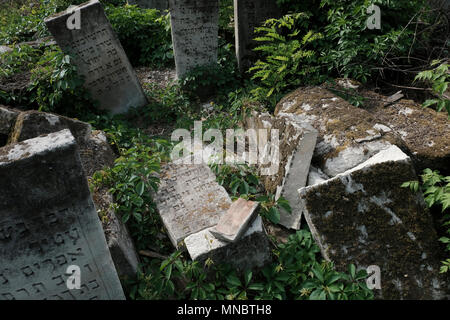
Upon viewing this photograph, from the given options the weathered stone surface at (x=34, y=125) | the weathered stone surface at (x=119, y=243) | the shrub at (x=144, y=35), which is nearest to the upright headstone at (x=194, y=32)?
the shrub at (x=144, y=35)

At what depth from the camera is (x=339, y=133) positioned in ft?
11.9

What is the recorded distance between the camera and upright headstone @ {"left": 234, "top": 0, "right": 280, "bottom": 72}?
543 cm

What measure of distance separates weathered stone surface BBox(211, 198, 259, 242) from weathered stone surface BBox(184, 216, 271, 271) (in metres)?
0.07

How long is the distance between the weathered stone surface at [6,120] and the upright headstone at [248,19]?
3559 mm

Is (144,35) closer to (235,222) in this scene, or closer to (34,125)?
(34,125)

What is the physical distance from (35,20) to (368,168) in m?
7.11

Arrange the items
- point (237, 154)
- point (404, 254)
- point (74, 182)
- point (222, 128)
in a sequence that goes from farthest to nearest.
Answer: point (222, 128) < point (237, 154) < point (404, 254) < point (74, 182)

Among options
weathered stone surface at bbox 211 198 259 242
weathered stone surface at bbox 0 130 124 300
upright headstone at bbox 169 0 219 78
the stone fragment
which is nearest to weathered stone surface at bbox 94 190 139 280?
the stone fragment

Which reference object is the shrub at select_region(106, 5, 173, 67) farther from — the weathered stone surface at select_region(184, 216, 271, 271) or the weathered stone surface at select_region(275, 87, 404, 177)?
the weathered stone surface at select_region(184, 216, 271, 271)

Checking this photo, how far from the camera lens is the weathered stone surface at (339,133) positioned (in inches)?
135

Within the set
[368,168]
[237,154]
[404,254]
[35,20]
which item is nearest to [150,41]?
[35,20]

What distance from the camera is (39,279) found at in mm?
2301

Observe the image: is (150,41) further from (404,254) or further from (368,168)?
(404,254)

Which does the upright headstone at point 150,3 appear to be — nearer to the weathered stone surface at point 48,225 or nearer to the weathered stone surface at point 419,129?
the weathered stone surface at point 419,129
